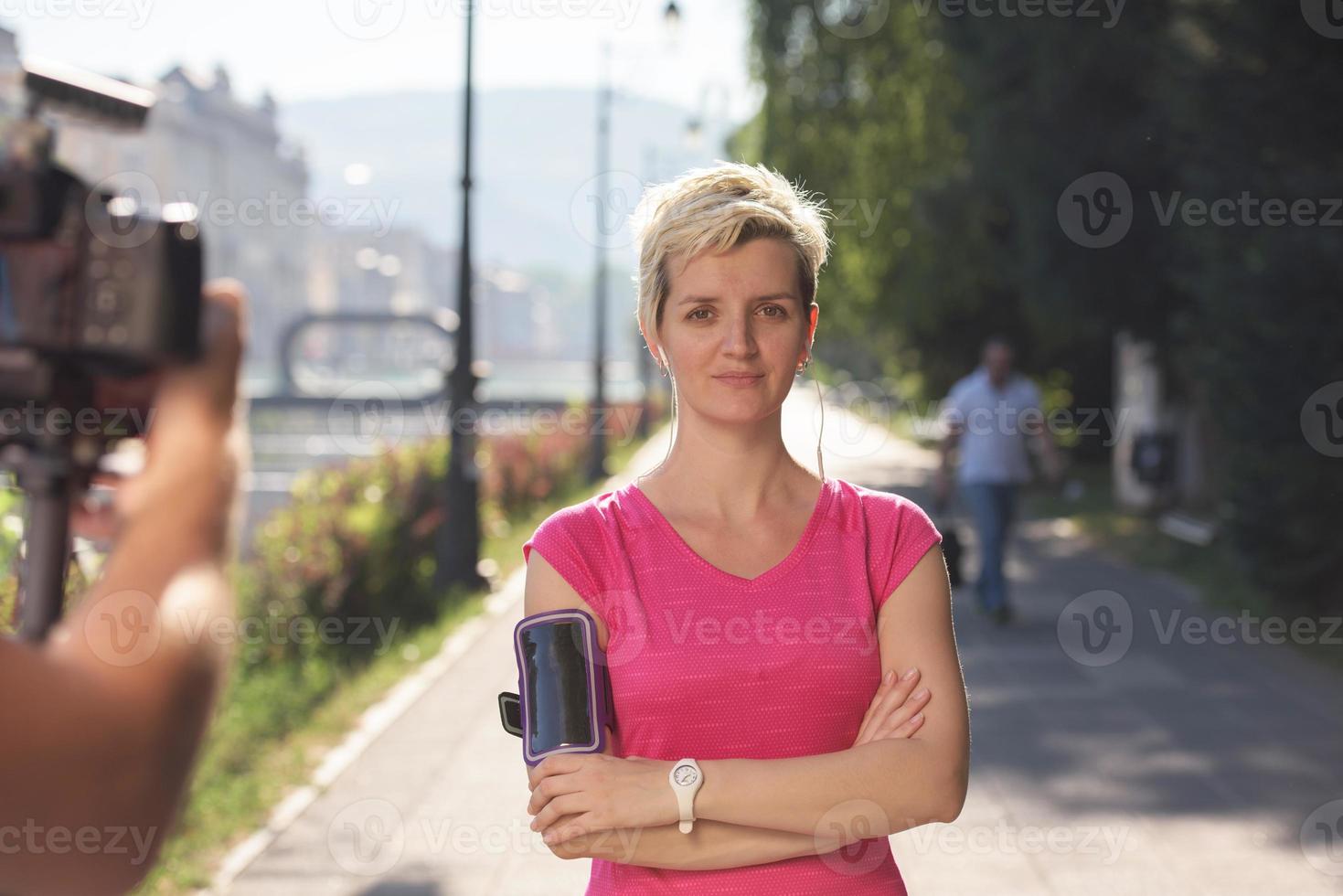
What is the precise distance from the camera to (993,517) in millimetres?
11586

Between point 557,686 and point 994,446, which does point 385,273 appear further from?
point 557,686

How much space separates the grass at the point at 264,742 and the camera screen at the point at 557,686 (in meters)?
2.67

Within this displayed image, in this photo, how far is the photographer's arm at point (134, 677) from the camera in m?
1.00

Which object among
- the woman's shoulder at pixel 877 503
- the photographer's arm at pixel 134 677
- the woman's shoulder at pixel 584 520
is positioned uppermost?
the photographer's arm at pixel 134 677

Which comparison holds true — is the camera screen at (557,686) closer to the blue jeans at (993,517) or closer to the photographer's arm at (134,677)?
the photographer's arm at (134,677)

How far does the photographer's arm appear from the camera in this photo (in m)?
1.00

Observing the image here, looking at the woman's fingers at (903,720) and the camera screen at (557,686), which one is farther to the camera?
the woman's fingers at (903,720)

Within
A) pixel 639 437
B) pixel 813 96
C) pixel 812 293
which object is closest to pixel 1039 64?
pixel 813 96

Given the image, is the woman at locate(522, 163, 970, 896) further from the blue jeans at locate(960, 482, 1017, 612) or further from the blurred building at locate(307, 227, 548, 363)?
the blurred building at locate(307, 227, 548, 363)

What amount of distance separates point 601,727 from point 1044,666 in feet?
27.6

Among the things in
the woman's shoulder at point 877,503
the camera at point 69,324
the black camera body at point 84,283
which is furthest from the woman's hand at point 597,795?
the black camera body at point 84,283

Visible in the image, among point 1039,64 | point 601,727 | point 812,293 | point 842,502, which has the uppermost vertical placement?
point 1039,64

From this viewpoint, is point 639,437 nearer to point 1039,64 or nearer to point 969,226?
point 969,226

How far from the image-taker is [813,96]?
24656 millimetres
